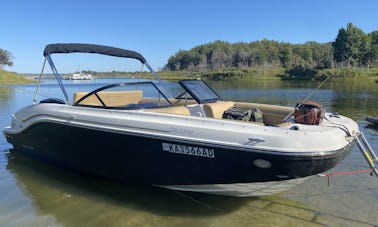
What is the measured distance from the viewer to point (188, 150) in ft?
13.8

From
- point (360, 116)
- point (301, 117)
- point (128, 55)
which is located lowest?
point (360, 116)

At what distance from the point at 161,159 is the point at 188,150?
0.49m

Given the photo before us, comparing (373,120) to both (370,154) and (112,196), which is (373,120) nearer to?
(370,154)

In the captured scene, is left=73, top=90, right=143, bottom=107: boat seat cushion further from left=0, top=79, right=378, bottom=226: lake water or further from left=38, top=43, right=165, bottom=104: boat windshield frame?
left=0, top=79, right=378, bottom=226: lake water

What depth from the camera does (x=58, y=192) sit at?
5.54 meters

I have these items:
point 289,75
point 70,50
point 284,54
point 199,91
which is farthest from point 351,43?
point 70,50

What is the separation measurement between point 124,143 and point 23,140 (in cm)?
303

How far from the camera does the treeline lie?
68.4 metres

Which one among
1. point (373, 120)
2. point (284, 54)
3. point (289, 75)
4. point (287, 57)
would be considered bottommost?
point (373, 120)

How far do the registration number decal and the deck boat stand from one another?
0.04ft

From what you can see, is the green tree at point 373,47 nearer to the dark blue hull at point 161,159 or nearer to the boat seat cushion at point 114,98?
the boat seat cushion at point 114,98

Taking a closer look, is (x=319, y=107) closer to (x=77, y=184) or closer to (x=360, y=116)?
(x=77, y=184)

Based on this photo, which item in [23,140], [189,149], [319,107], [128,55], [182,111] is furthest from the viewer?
[128,55]

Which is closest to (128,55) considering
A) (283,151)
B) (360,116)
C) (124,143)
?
(124,143)
